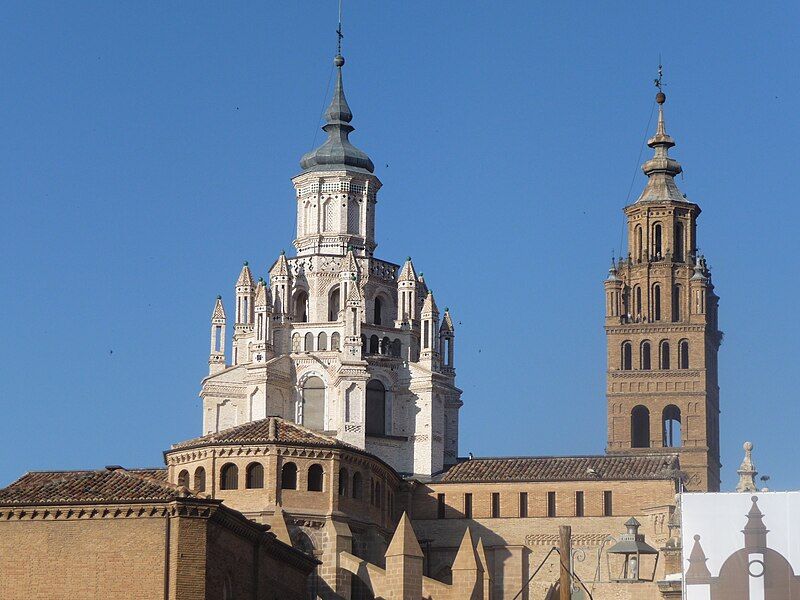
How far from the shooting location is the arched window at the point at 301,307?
362ft

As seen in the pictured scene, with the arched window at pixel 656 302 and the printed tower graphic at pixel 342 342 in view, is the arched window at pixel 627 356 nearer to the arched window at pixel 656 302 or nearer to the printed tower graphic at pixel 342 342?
the arched window at pixel 656 302

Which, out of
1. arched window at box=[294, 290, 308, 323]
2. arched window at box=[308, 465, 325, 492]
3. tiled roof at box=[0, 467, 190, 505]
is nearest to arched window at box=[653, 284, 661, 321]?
arched window at box=[294, 290, 308, 323]

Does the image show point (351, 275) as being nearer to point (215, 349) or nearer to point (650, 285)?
point (215, 349)

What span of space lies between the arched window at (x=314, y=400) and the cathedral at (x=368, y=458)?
0.26 feet

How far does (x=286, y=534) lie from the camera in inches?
3580

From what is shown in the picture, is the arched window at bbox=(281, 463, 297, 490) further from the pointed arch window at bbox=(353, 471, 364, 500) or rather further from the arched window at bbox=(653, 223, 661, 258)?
the arched window at bbox=(653, 223, 661, 258)

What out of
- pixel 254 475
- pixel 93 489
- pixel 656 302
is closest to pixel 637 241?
pixel 656 302

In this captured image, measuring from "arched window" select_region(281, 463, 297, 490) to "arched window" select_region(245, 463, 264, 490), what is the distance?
927 mm

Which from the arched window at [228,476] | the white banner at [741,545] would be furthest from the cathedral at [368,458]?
the white banner at [741,545]

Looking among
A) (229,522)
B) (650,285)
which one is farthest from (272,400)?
(650,285)

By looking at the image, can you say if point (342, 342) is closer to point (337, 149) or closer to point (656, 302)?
point (337, 149)

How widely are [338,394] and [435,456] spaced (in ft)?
18.1

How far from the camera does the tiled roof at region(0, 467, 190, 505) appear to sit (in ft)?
239

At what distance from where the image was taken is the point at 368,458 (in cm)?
9894
